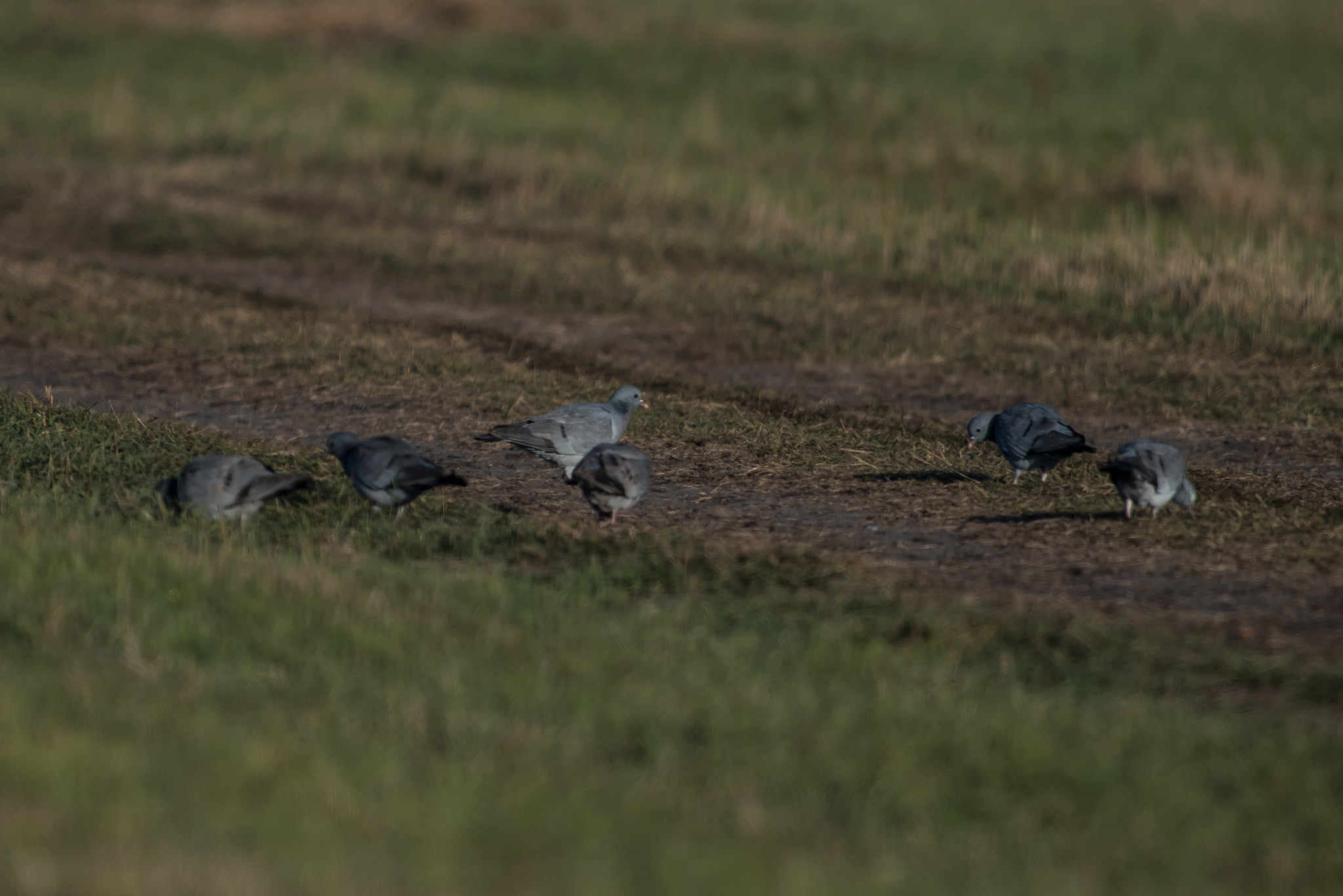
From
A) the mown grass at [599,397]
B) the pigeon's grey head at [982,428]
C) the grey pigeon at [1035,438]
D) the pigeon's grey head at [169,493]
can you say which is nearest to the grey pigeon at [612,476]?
the mown grass at [599,397]

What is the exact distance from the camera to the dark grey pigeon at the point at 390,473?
739 cm

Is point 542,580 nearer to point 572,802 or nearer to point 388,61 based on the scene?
point 572,802

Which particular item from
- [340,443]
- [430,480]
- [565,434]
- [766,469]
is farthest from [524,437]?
[766,469]

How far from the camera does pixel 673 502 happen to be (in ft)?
28.1

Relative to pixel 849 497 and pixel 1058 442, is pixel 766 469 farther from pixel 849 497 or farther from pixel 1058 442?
pixel 1058 442

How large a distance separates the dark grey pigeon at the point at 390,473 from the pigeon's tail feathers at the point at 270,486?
300mm

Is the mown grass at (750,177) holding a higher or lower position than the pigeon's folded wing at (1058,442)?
higher

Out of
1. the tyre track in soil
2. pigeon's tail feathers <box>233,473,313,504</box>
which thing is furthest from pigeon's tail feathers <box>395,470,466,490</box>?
the tyre track in soil

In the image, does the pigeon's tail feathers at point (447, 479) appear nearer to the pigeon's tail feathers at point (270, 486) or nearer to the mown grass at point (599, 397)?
the pigeon's tail feathers at point (270, 486)

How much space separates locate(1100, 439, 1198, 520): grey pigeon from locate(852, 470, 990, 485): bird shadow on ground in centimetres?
133

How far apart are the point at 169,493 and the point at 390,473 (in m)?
1.18

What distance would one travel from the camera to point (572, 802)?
176 inches

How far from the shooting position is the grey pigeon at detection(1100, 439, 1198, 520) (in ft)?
25.0

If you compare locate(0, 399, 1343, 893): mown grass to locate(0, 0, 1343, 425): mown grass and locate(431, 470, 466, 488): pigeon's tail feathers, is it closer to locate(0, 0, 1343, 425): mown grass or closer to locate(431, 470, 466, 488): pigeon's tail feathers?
locate(431, 470, 466, 488): pigeon's tail feathers
